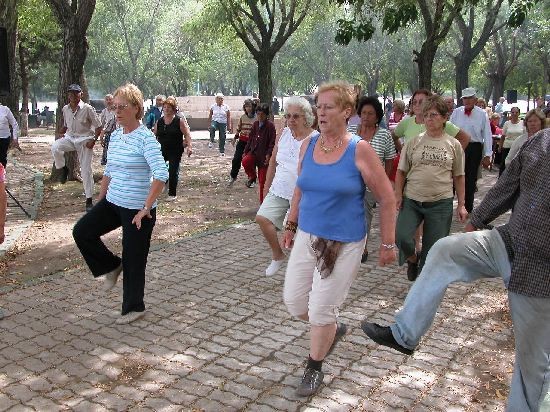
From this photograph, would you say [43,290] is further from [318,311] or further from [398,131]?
[398,131]

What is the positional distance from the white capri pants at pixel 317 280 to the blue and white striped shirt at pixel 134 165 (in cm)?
154

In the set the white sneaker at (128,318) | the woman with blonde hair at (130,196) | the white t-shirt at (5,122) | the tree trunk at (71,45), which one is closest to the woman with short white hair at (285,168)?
the woman with blonde hair at (130,196)

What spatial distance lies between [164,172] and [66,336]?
1434 mm

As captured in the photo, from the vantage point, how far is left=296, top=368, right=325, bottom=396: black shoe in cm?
392

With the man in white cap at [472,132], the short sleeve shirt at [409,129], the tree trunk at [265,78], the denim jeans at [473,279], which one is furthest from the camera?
the tree trunk at [265,78]

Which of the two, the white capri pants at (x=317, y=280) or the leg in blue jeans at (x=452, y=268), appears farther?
the white capri pants at (x=317, y=280)

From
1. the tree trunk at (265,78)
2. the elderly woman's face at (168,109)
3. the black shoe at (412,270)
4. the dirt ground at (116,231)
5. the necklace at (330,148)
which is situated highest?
the tree trunk at (265,78)

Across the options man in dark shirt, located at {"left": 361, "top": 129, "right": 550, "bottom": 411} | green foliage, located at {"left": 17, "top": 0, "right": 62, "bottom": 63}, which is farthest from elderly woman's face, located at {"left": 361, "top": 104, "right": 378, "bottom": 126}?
green foliage, located at {"left": 17, "top": 0, "right": 62, "bottom": 63}

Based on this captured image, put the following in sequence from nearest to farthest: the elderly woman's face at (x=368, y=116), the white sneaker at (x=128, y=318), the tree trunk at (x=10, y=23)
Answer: the white sneaker at (x=128, y=318) → the elderly woman's face at (x=368, y=116) → the tree trunk at (x=10, y=23)

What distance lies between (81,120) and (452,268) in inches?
330

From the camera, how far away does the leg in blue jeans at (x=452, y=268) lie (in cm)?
298

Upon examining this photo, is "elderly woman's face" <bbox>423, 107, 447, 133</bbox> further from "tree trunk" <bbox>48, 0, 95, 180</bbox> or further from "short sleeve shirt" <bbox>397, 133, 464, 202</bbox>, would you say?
"tree trunk" <bbox>48, 0, 95, 180</bbox>

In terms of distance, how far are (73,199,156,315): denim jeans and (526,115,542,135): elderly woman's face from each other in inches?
170

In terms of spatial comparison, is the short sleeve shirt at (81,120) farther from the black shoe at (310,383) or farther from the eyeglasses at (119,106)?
the black shoe at (310,383)
